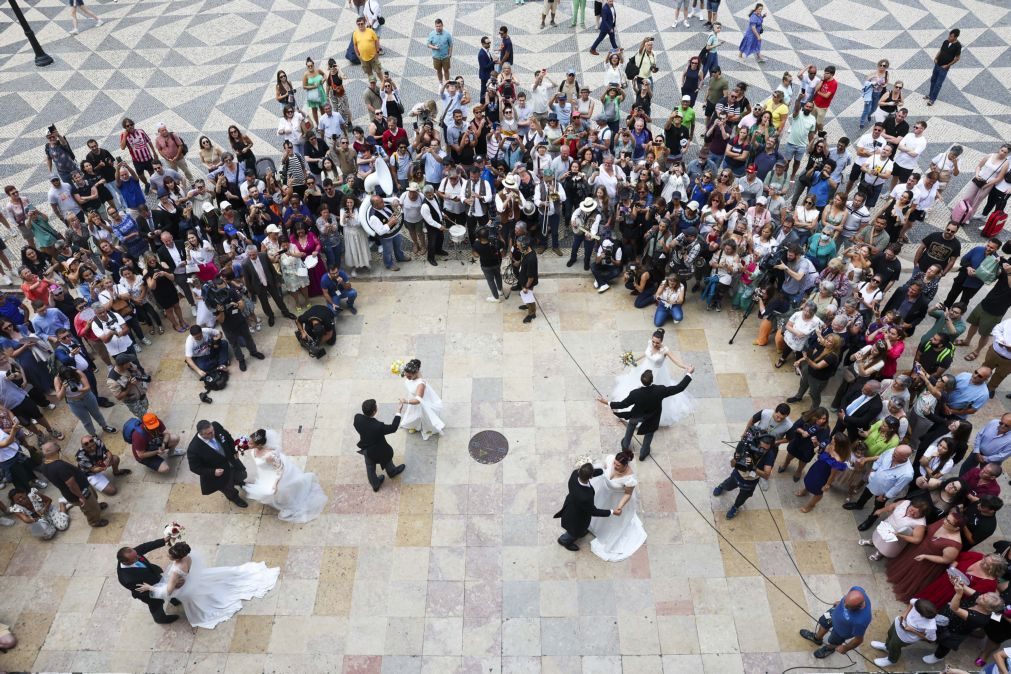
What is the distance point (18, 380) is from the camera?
10.1 metres

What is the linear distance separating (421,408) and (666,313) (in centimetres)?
451

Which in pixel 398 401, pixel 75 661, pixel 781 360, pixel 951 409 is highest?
pixel 951 409

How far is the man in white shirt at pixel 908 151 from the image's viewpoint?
512 inches

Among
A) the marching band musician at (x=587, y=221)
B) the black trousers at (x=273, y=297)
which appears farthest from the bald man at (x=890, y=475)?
the black trousers at (x=273, y=297)

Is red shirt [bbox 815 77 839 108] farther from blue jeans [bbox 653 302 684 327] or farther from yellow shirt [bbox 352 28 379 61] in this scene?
yellow shirt [bbox 352 28 379 61]

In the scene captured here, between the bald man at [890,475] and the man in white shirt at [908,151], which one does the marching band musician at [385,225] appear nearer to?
the bald man at [890,475]

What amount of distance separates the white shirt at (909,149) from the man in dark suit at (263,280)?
37.9 feet

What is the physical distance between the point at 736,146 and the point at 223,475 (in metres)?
11.0

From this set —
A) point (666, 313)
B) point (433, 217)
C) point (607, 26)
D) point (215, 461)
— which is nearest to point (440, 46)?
point (607, 26)

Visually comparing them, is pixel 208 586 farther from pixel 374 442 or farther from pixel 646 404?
pixel 646 404

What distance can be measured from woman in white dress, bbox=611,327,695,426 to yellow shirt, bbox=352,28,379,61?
11.1 metres

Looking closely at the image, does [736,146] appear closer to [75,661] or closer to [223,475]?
[223,475]

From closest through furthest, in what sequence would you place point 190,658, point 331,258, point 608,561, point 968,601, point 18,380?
point 968,601, point 190,658, point 608,561, point 18,380, point 331,258

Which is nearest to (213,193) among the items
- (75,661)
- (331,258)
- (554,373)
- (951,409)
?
(331,258)
